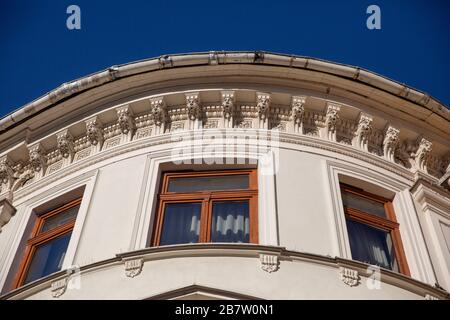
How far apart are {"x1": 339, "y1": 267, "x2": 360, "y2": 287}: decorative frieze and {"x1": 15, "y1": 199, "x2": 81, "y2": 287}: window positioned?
4.81 meters

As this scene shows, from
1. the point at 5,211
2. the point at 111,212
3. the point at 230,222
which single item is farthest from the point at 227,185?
the point at 5,211

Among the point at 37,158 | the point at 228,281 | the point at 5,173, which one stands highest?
the point at 37,158

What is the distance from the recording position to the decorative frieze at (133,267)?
1115cm

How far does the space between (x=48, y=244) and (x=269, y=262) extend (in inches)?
179

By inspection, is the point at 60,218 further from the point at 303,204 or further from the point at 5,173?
the point at 303,204

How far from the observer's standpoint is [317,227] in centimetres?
1220

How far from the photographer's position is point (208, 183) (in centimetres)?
1356

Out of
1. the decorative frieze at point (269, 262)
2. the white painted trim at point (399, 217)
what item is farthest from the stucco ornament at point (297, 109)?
the decorative frieze at point (269, 262)

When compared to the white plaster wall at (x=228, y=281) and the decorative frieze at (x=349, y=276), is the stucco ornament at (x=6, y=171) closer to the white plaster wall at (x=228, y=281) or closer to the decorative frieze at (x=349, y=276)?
the white plaster wall at (x=228, y=281)

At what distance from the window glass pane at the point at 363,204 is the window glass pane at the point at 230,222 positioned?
1.98 meters

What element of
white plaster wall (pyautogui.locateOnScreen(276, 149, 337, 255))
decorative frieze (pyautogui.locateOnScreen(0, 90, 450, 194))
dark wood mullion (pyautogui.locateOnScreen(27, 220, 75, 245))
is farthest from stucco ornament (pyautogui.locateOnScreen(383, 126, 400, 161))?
dark wood mullion (pyautogui.locateOnScreen(27, 220, 75, 245))

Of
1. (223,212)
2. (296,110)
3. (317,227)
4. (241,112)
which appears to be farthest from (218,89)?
(317,227)

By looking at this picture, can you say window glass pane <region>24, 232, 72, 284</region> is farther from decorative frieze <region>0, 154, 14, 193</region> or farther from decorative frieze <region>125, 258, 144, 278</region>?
decorative frieze <region>0, 154, 14, 193</region>

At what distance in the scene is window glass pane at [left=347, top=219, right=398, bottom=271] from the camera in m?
12.6
